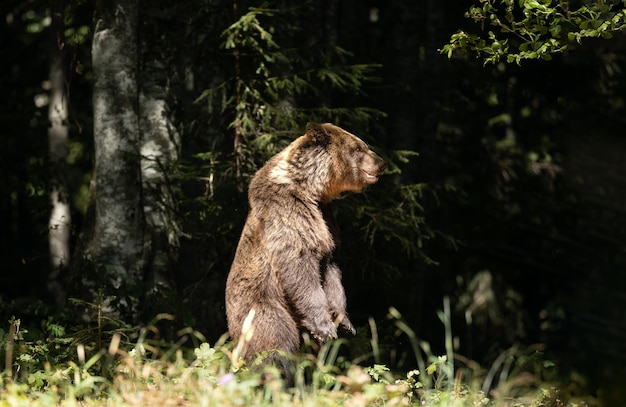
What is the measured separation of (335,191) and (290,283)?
101cm

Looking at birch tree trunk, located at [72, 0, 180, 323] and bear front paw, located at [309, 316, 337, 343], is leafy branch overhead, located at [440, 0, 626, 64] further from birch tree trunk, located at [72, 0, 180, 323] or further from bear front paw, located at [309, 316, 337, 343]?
birch tree trunk, located at [72, 0, 180, 323]

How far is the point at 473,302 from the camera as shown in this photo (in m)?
18.3

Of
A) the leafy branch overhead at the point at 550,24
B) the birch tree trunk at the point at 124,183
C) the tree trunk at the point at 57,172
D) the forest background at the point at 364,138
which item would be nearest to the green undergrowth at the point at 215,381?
the forest background at the point at 364,138

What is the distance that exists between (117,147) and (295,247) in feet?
11.5

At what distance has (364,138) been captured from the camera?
1027 centimetres

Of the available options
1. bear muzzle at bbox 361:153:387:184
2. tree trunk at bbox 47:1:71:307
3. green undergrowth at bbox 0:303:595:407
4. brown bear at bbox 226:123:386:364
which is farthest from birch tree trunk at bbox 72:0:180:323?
tree trunk at bbox 47:1:71:307

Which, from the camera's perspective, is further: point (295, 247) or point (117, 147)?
point (117, 147)

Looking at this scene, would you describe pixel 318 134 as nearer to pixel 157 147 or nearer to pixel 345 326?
pixel 345 326

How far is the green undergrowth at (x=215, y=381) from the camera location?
511cm

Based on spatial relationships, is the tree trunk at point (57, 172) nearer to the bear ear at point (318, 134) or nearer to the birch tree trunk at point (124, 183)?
the birch tree trunk at point (124, 183)

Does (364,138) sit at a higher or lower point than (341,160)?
higher

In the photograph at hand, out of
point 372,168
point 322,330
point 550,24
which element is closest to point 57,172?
point 372,168

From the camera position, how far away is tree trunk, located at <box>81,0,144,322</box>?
9.96m

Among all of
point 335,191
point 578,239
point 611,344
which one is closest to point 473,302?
point 578,239
